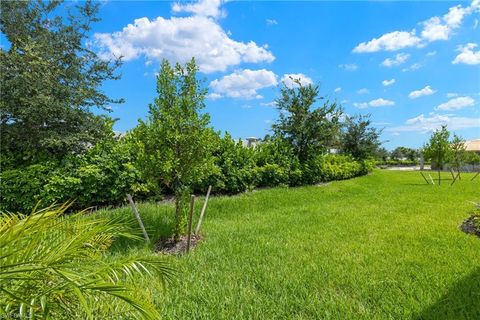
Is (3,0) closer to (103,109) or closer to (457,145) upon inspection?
(103,109)

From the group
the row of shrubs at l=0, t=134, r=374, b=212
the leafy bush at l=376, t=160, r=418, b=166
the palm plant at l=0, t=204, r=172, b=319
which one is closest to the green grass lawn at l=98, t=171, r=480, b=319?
the row of shrubs at l=0, t=134, r=374, b=212

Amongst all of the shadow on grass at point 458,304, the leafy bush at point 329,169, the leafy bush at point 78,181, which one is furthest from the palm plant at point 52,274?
the leafy bush at point 329,169

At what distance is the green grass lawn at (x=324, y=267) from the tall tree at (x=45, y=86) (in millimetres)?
2923

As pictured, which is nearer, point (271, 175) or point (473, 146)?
point (271, 175)

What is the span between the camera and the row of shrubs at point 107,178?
6859 mm

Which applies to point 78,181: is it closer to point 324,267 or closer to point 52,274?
point 324,267

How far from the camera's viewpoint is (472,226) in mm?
6113

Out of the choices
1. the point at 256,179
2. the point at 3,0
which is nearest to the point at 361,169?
the point at 256,179

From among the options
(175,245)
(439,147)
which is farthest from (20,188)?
(439,147)

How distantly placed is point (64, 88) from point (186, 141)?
4.43 m

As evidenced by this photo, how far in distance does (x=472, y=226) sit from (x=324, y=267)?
4064mm

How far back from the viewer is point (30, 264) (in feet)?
3.99

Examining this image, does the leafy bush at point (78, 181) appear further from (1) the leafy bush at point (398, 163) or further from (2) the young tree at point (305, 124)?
(1) the leafy bush at point (398, 163)

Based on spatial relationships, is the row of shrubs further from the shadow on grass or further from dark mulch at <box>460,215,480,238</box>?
dark mulch at <box>460,215,480,238</box>
